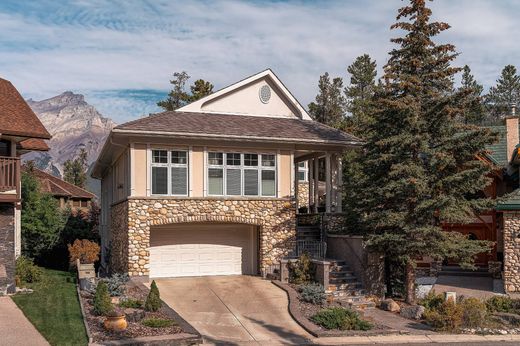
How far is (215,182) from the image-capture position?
21406 millimetres

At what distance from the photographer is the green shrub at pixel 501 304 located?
18159 mm

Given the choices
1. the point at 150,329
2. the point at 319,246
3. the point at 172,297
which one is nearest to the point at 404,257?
the point at 319,246

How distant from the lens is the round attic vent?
2431 cm

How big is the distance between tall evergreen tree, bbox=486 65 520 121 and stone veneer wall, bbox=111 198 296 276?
41.9 meters

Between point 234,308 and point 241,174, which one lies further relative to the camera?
point 241,174

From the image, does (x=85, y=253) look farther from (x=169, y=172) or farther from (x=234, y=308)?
(x=234, y=308)

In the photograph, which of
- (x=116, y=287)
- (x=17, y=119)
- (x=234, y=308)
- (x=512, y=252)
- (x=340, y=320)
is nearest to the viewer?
(x=340, y=320)

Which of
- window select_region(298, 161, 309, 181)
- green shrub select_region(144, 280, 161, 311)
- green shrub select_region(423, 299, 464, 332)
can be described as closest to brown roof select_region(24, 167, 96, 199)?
window select_region(298, 161, 309, 181)

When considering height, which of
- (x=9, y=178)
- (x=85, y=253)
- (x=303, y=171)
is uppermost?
(x=303, y=171)

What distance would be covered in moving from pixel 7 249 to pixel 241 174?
8.52 metres

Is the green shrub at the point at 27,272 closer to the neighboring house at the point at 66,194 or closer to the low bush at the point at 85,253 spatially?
the low bush at the point at 85,253

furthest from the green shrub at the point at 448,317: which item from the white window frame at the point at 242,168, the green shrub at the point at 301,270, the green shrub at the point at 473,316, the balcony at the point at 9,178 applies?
the balcony at the point at 9,178

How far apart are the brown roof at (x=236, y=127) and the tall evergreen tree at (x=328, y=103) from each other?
83.7 ft

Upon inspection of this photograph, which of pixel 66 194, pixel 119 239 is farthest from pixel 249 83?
pixel 66 194
